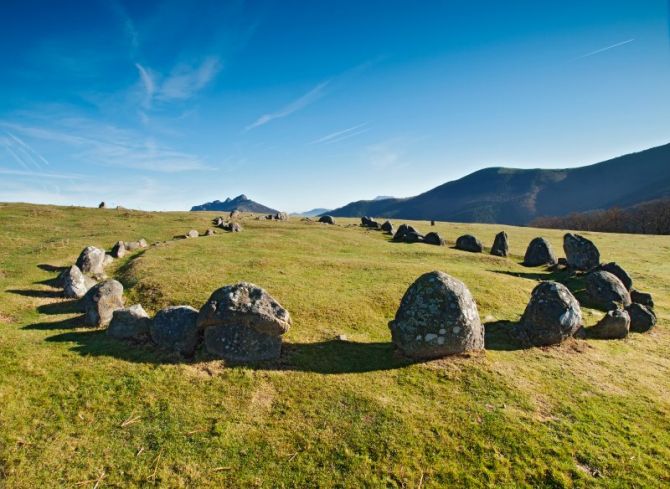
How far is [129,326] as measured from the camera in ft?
53.4

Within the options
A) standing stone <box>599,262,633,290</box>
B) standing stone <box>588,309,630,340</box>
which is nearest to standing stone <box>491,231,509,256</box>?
standing stone <box>599,262,633,290</box>

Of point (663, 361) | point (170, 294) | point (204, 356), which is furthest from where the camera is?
point (170, 294)

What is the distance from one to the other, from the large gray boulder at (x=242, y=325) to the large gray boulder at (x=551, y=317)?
11.4 metres

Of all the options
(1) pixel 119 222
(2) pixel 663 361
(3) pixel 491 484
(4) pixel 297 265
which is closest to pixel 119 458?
(3) pixel 491 484

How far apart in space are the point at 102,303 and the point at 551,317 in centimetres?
2110

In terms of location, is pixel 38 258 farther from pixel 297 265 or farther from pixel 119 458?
pixel 119 458

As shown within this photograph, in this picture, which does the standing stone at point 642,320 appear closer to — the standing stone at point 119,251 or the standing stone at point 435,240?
the standing stone at point 435,240

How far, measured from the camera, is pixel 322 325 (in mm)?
18891

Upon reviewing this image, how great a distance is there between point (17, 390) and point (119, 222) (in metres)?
45.1

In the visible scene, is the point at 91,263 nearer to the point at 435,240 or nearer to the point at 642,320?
the point at 642,320

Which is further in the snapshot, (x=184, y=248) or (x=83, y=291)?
(x=184, y=248)

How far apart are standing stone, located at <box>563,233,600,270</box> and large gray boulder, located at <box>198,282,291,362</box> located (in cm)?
3111

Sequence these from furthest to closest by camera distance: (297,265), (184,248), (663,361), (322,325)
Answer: (184,248) → (297,265) → (322,325) → (663,361)

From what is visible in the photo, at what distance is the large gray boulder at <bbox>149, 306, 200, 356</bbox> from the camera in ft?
49.9
